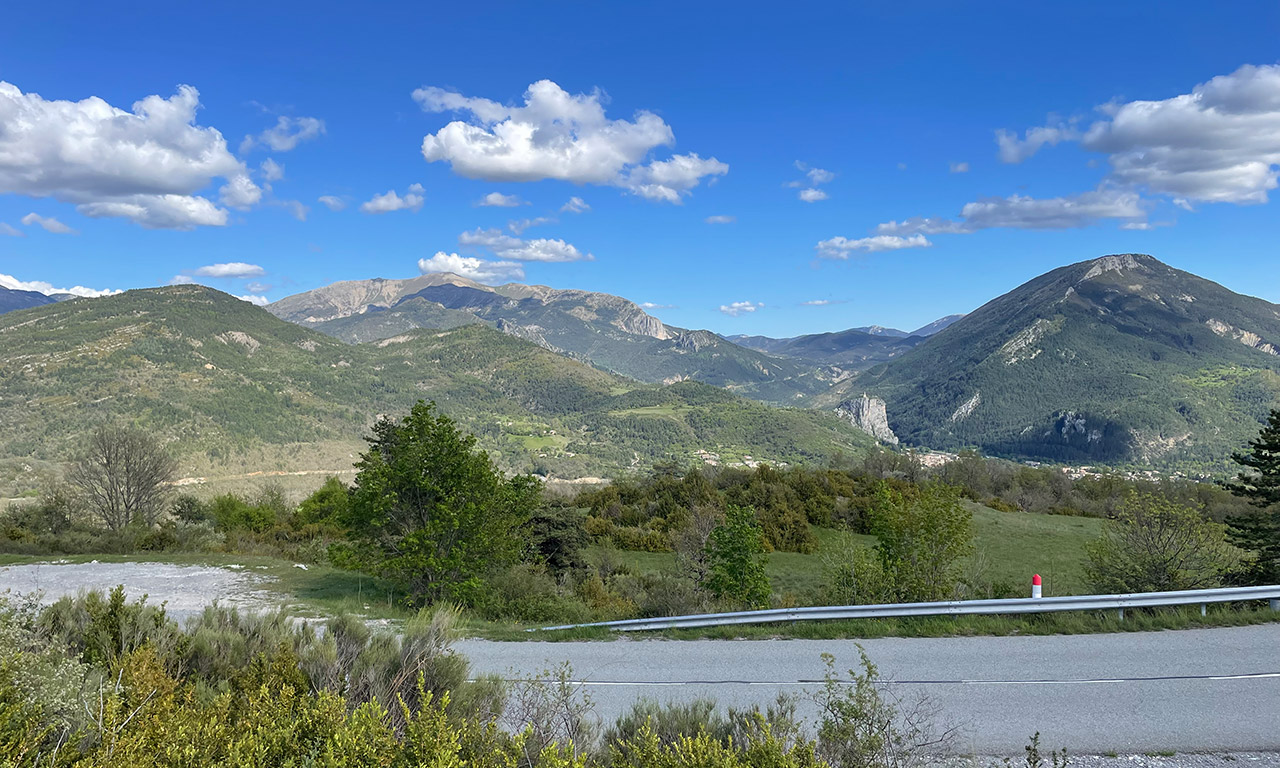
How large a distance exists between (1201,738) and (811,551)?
27.2 meters

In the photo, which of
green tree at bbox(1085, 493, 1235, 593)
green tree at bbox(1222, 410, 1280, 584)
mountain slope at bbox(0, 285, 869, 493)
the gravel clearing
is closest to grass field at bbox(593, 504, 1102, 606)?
green tree at bbox(1222, 410, 1280, 584)

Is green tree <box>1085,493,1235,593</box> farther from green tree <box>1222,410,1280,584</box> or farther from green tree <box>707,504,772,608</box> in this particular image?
green tree <box>1222,410,1280,584</box>

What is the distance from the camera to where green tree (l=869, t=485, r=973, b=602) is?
1537 centimetres

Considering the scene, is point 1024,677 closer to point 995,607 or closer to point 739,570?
point 995,607

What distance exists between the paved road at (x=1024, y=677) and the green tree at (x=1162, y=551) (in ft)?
12.3

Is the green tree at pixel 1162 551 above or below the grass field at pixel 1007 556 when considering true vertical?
above

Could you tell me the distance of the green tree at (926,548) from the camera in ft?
50.4

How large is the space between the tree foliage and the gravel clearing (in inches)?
532

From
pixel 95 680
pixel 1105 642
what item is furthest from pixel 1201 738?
pixel 95 680

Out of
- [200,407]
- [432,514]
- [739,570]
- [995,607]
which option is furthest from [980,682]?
[200,407]

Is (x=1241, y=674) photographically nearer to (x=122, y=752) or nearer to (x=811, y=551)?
(x=122, y=752)

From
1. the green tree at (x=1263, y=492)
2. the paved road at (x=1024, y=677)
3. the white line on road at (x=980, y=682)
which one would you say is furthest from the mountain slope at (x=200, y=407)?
the green tree at (x=1263, y=492)

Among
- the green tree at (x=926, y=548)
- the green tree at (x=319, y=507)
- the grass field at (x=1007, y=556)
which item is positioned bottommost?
the grass field at (x=1007, y=556)

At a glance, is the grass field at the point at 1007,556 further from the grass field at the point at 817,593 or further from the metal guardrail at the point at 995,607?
the metal guardrail at the point at 995,607
